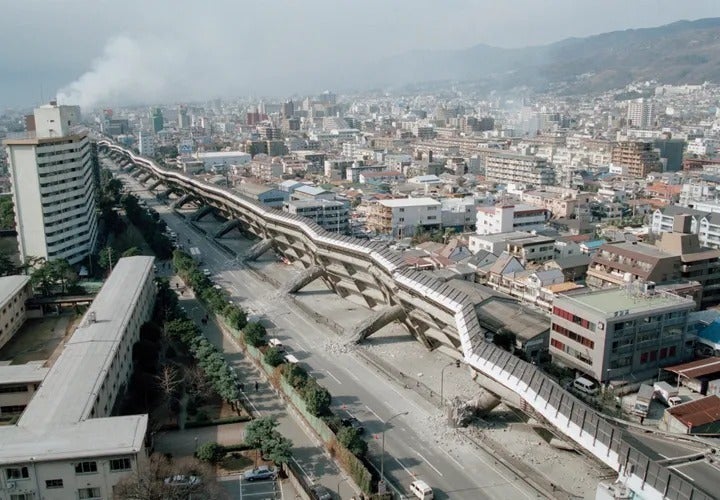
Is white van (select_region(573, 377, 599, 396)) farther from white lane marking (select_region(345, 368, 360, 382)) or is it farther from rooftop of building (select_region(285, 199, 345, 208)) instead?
rooftop of building (select_region(285, 199, 345, 208))

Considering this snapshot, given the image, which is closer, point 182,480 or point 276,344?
point 182,480

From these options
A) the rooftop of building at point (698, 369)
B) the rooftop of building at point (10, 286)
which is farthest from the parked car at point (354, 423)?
the rooftop of building at point (10, 286)

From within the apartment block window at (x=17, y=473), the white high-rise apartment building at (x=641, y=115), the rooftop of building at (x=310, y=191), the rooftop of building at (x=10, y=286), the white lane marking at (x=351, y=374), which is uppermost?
the white high-rise apartment building at (x=641, y=115)

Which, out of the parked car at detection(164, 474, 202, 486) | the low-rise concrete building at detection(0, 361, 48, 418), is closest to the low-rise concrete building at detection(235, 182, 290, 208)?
the low-rise concrete building at detection(0, 361, 48, 418)

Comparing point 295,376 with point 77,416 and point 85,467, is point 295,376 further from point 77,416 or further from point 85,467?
point 85,467

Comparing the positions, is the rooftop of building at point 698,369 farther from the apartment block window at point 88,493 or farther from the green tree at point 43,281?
the green tree at point 43,281

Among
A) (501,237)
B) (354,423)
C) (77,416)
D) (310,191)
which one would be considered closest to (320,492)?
(354,423)

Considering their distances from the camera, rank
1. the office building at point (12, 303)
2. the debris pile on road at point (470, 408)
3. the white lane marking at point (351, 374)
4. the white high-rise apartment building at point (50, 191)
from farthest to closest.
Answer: the white high-rise apartment building at point (50, 191) → the office building at point (12, 303) → the white lane marking at point (351, 374) → the debris pile on road at point (470, 408)
